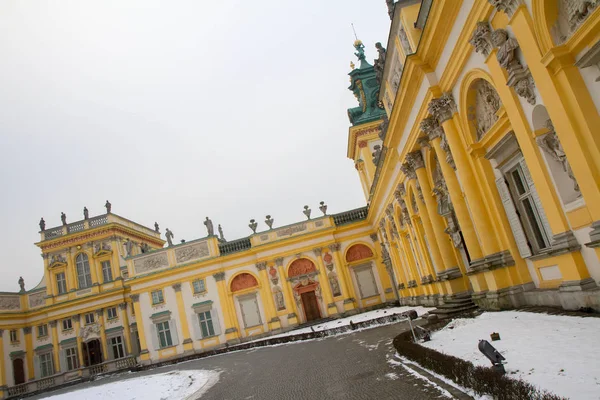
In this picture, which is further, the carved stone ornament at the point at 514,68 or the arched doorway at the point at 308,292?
the arched doorway at the point at 308,292

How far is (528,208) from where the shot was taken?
10.6 metres

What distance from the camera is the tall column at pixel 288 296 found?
36300 millimetres

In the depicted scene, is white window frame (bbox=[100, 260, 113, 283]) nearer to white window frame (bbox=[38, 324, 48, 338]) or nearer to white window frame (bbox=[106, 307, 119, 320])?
white window frame (bbox=[106, 307, 119, 320])

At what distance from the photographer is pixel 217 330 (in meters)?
36.8

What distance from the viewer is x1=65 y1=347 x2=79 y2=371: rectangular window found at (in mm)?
40438

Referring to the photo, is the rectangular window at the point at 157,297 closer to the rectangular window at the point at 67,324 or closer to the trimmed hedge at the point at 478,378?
the rectangular window at the point at 67,324

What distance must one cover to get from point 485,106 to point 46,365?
46498mm

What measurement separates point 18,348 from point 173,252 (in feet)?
61.7

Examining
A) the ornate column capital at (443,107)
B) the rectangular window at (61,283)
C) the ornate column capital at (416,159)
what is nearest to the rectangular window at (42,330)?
the rectangular window at (61,283)

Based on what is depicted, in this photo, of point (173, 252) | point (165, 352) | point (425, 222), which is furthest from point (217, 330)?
point (425, 222)

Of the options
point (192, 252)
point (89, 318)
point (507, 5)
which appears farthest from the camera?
point (89, 318)

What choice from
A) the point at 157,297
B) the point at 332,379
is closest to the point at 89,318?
the point at 157,297

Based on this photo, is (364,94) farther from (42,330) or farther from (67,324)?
(42,330)

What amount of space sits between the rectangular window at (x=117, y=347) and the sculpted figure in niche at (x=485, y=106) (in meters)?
39.8
